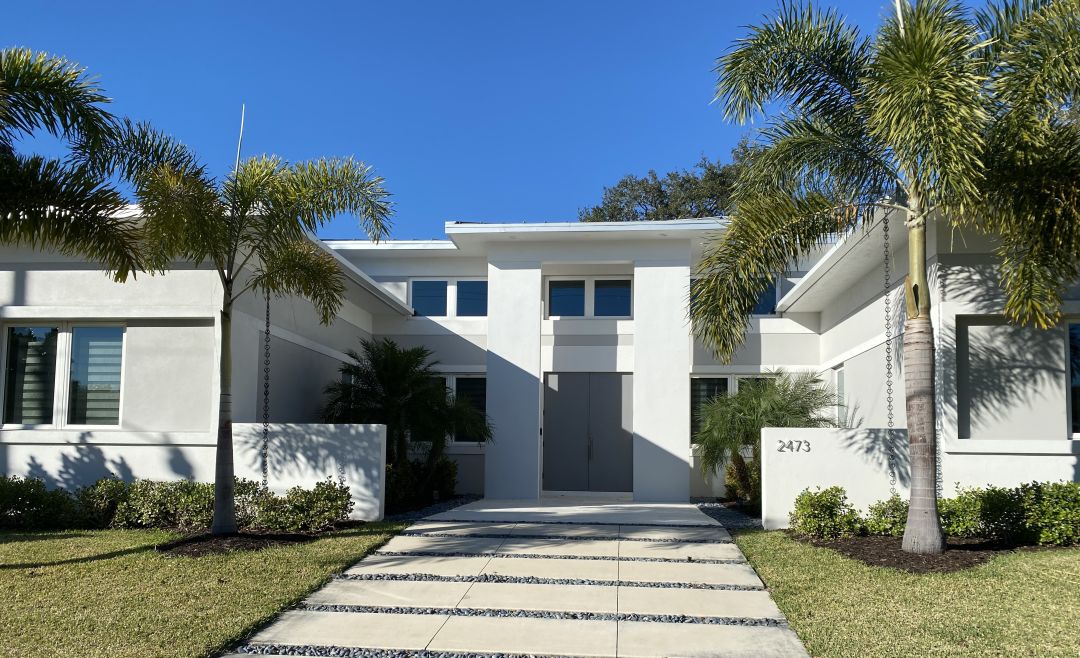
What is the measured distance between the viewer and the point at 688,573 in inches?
374

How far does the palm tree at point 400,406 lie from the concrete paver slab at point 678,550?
5.09 meters

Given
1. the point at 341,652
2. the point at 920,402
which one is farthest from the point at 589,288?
the point at 341,652

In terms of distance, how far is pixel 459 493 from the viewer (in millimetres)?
18969

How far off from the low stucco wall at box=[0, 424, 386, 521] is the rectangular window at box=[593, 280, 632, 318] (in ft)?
23.9

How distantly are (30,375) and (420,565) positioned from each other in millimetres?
7373

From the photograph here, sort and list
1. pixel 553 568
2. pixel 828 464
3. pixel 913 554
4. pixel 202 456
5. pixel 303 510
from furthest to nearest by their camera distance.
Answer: pixel 202 456
pixel 828 464
pixel 303 510
pixel 553 568
pixel 913 554

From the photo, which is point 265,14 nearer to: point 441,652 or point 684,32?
point 684,32

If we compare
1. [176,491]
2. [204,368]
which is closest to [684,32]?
[204,368]

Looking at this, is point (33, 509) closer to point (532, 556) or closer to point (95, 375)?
point (95, 375)

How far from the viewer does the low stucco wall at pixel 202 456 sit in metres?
12.3

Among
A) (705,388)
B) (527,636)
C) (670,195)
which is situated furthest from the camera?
(670,195)

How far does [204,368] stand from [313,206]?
3672 mm

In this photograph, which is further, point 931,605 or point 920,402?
point 920,402

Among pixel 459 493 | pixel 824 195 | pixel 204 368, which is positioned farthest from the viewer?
pixel 459 493
